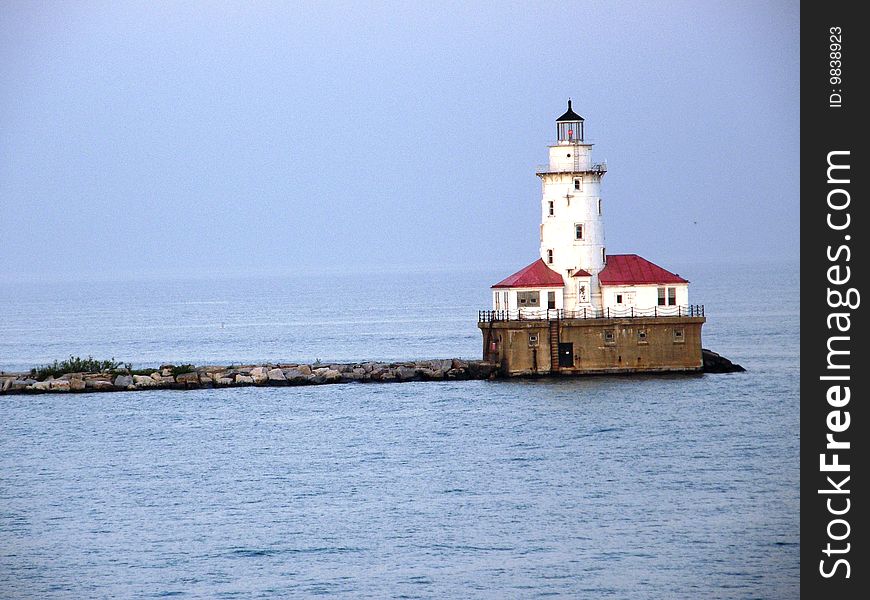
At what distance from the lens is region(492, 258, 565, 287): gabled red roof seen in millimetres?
55719

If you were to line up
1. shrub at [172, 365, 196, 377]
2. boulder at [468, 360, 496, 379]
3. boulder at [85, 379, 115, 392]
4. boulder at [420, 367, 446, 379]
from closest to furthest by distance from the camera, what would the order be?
boulder at [468, 360, 496, 379], boulder at [420, 367, 446, 379], boulder at [85, 379, 115, 392], shrub at [172, 365, 196, 377]

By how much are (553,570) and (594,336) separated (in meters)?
25.0

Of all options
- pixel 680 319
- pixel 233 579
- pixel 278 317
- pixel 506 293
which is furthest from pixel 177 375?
pixel 278 317

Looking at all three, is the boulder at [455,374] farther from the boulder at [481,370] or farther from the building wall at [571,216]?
the building wall at [571,216]

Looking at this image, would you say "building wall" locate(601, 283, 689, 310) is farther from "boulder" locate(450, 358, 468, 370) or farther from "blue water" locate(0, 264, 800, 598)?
"boulder" locate(450, 358, 468, 370)

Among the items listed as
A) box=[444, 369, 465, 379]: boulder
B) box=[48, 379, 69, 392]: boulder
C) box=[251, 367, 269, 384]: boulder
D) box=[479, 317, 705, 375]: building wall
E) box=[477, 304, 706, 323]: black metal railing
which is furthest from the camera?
box=[251, 367, 269, 384]: boulder

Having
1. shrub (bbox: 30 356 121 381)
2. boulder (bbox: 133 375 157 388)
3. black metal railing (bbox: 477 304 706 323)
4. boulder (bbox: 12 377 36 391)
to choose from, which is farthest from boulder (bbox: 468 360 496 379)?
boulder (bbox: 12 377 36 391)

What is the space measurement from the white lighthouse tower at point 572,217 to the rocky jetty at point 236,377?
4.66 metres

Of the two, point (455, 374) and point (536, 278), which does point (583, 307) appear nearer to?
point (536, 278)

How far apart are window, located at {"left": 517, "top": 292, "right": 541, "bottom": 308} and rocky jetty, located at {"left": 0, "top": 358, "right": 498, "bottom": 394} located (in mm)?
3218

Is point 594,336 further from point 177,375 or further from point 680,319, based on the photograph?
point 177,375

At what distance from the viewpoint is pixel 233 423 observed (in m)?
50.6

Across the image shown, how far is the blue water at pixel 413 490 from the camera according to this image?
30688mm

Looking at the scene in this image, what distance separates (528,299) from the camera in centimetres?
5569
